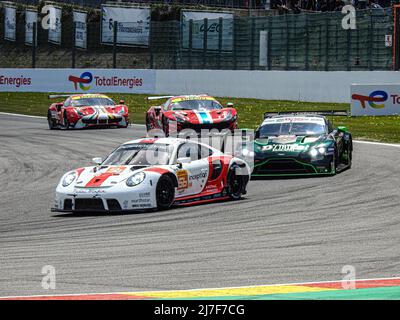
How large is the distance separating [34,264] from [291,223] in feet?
14.1

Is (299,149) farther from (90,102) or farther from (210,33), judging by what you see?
(210,33)

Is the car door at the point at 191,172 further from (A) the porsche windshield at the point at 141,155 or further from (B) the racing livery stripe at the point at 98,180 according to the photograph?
(B) the racing livery stripe at the point at 98,180

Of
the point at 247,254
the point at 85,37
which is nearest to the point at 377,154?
the point at 247,254

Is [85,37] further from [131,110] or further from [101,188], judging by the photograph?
[101,188]

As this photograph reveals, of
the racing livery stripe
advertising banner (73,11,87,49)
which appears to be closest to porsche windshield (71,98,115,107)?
the racing livery stripe

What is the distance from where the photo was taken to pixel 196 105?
28.9m

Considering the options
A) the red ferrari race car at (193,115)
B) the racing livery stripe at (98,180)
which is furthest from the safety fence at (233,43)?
the racing livery stripe at (98,180)

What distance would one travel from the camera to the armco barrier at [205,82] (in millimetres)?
38188

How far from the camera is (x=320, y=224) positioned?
44.3ft

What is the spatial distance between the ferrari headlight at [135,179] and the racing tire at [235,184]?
205 centimetres

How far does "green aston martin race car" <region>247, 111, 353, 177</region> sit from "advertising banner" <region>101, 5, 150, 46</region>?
99.7ft

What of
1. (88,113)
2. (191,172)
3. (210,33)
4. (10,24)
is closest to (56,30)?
(10,24)

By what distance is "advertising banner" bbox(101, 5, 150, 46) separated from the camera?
166 feet

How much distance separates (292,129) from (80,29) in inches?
1369
